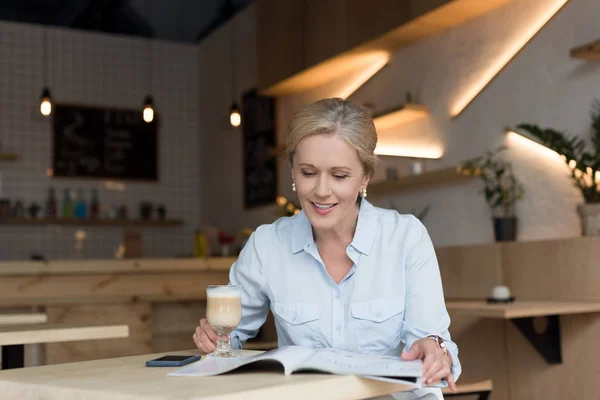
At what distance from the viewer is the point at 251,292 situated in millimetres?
1807

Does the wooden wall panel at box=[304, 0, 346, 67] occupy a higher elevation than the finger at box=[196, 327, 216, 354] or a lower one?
higher

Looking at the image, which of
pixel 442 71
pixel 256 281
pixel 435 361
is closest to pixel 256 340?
pixel 442 71

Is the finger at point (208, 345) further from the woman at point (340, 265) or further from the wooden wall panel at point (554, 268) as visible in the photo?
the wooden wall panel at point (554, 268)

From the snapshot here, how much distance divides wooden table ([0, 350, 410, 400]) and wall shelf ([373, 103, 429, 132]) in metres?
3.37

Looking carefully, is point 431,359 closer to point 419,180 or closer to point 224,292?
point 224,292

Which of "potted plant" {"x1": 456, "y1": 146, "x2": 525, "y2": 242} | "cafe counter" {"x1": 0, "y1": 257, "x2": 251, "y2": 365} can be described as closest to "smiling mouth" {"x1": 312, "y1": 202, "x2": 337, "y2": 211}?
"potted plant" {"x1": 456, "y1": 146, "x2": 525, "y2": 242}

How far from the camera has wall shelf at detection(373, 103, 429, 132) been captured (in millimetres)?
4535

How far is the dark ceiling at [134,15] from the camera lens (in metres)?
7.24

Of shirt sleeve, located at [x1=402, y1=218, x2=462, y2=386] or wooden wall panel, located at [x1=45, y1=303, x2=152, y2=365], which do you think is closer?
shirt sleeve, located at [x1=402, y1=218, x2=462, y2=386]

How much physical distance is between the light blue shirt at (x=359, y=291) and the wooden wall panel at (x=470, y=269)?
197 centimetres

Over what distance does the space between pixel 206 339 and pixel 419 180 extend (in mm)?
3009

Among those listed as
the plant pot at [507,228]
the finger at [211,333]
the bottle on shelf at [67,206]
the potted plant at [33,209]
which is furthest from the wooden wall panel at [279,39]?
the finger at [211,333]

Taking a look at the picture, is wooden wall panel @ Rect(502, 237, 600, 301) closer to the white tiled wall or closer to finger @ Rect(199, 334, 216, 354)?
finger @ Rect(199, 334, 216, 354)

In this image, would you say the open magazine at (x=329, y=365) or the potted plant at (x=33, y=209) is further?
the potted plant at (x=33, y=209)
